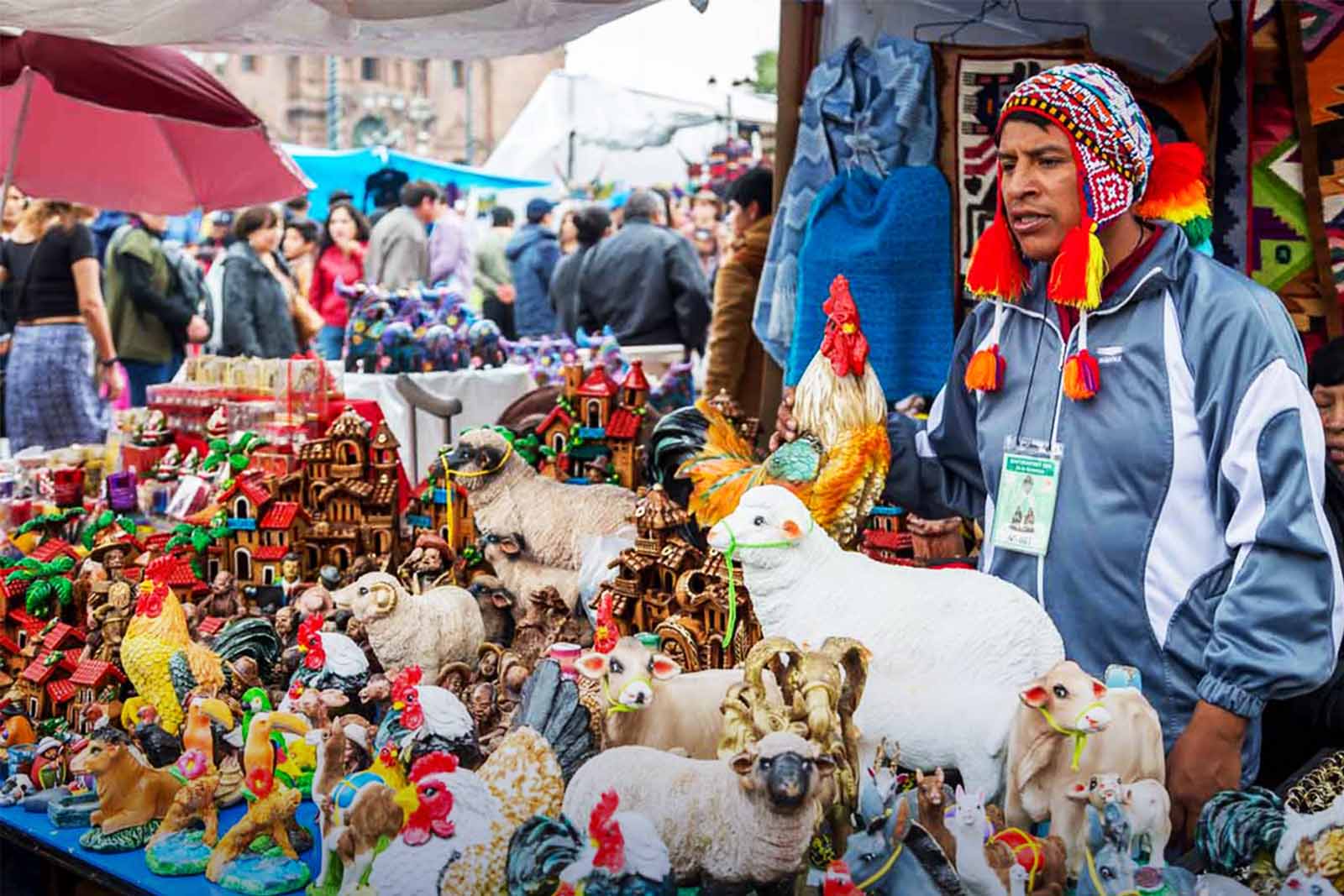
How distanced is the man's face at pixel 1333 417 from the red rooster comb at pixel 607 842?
1456 mm

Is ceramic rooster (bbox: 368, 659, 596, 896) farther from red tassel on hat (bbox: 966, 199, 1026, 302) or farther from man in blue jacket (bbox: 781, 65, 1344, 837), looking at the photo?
red tassel on hat (bbox: 966, 199, 1026, 302)

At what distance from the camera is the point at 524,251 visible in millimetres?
9242

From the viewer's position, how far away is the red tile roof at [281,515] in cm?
351

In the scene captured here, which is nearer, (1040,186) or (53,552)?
(1040,186)

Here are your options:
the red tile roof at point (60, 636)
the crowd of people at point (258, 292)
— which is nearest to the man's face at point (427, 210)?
the crowd of people at point (258, 292)

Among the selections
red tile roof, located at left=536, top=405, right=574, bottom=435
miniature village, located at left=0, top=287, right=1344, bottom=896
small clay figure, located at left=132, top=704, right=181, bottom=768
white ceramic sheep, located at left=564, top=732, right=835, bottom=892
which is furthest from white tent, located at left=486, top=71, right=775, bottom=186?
white ceramic sheep, located at left=564, top=732, right=835, bottom=892

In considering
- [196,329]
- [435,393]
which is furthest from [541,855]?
[196,329]

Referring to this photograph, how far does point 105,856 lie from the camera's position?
8.87 feet

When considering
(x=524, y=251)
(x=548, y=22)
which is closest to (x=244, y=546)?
(x=548, y=22)

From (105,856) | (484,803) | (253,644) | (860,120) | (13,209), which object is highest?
(860,120)

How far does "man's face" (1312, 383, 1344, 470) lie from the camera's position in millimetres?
2730

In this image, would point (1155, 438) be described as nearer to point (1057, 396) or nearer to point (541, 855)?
point (1057, 396)

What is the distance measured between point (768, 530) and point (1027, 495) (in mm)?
381

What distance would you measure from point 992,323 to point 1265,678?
704mm
